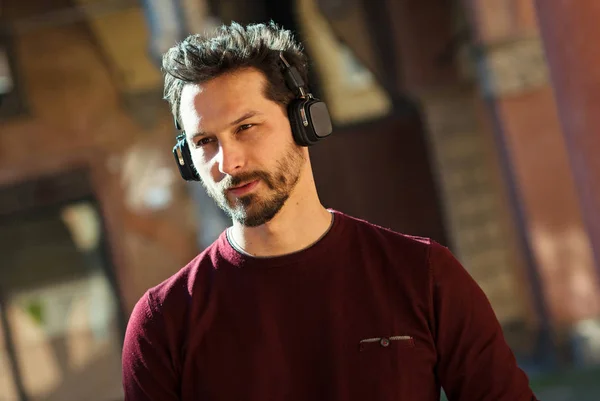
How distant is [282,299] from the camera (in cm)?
211

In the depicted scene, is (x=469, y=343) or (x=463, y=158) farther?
(x=463, y=158)

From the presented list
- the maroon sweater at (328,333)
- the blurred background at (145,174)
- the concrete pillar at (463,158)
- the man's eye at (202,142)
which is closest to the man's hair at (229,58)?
the man's eye at (202,142)

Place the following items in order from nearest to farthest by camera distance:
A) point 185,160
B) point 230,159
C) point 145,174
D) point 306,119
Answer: point 230,159, point 306,119, point 185,160, point 145,174

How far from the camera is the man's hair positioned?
6.89 feet

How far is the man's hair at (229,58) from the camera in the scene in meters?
2.10

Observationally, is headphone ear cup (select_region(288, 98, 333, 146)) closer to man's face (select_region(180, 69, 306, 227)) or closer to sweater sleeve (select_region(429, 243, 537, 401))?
man's face (select_region(180, 69, 306, 227))

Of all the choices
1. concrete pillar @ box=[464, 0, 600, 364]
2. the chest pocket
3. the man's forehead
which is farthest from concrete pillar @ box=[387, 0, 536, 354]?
the man's forehead

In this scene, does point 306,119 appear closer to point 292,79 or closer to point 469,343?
point 292,79

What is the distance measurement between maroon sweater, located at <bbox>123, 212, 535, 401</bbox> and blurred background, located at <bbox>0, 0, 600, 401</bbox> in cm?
654

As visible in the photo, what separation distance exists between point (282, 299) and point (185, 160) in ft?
1.38

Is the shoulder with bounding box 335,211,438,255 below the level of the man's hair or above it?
below

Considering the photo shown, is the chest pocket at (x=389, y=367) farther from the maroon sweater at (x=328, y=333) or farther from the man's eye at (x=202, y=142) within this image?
the man's eye at (x=202, y=142)

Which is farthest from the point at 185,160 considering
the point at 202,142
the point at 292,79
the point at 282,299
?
the point at 282,299

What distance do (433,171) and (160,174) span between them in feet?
9.50
